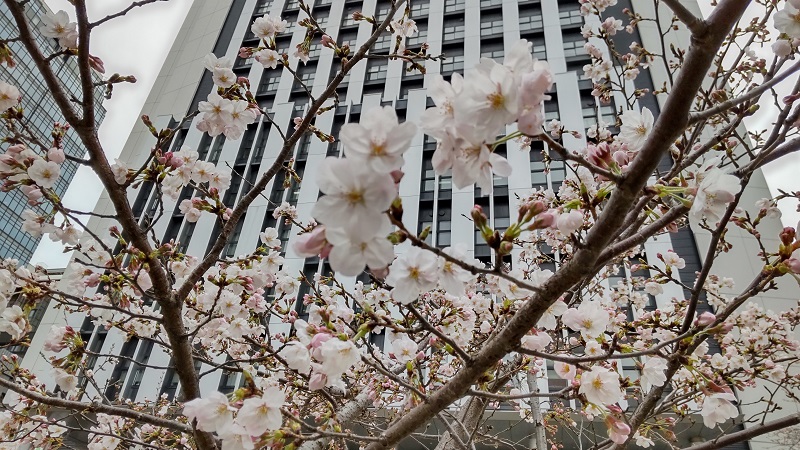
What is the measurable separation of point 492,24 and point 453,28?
184cm

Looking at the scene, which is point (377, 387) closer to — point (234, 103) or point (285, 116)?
point (234, 103)

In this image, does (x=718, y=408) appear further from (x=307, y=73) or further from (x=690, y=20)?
(x=307, y=73)

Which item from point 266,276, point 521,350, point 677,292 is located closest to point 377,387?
point 266,276

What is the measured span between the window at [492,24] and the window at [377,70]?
4.79 metres

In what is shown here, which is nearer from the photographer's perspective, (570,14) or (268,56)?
(268,56)

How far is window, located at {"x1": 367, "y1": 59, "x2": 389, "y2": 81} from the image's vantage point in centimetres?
1981

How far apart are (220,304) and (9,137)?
1590 mm

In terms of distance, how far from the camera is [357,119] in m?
17.8

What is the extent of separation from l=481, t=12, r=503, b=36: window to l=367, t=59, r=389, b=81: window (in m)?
4.79

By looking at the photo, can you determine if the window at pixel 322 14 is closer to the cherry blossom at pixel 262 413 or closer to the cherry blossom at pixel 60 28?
the cherry blossom at pixel 60 28

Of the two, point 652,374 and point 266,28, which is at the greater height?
point 266,28

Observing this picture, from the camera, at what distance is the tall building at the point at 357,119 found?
14.3 meters

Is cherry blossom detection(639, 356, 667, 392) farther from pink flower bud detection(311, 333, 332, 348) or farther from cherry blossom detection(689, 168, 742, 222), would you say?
pink flower bud detection(311, 333, 332, 348)

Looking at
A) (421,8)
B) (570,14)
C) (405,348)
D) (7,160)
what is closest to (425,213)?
(570,14)
